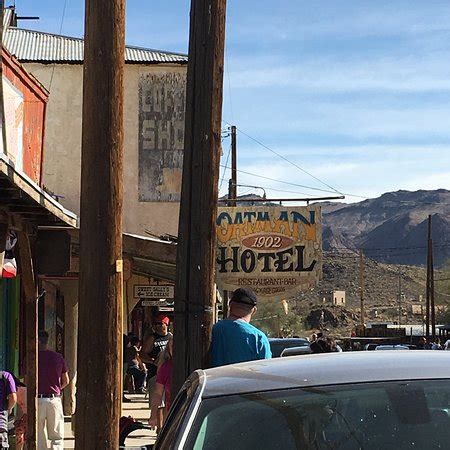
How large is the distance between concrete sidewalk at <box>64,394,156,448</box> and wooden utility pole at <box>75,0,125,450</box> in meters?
2.66

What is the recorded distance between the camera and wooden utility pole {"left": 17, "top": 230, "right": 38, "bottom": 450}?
10.4 m

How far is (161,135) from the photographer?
2639cm

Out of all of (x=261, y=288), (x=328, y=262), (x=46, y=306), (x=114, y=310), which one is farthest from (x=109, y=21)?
(x=328, y=262)

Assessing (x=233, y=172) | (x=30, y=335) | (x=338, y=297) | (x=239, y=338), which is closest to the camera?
(x=239, y=338)

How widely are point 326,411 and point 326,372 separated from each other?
210mm

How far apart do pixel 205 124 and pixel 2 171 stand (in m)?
1.57

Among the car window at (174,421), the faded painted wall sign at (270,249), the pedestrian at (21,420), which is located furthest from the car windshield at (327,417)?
the faded painted wall sign at (270,249)

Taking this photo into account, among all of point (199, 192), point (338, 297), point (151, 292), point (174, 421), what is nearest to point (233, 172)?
point (151, 292)

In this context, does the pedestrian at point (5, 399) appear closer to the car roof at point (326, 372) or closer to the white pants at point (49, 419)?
the white pants at point (49, 419)

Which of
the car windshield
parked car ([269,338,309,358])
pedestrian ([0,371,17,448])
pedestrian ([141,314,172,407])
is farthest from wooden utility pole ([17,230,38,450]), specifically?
parked car ([269,338,309,358])

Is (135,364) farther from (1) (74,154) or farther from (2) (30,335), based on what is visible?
(2) (30,335)

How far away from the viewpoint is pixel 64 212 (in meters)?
10.6

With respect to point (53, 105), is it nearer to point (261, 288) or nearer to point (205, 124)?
point (261, 288)

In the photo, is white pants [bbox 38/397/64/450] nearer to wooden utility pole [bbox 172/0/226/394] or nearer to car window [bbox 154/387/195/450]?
wooden utility pole [bbox 172/0/226/394]
